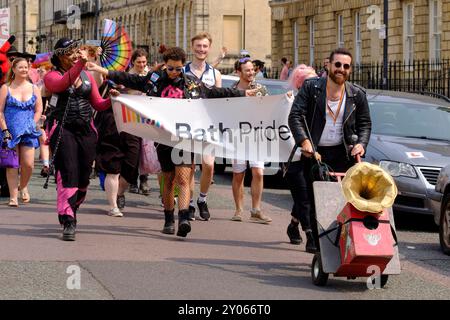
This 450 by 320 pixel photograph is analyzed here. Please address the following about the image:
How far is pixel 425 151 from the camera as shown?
1506 centimetres

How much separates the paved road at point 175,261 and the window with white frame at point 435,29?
25.0m

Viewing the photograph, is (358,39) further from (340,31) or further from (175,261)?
(175,261)

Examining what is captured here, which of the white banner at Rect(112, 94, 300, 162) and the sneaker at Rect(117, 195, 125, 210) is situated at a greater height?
the white banner at Rect(112, 94, 300, 162)

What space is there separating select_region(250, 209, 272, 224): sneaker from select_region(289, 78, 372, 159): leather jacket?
3805 mm

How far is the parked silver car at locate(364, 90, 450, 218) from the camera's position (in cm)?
1465

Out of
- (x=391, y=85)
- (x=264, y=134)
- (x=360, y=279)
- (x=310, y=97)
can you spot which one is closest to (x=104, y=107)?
(x=264, y=134)

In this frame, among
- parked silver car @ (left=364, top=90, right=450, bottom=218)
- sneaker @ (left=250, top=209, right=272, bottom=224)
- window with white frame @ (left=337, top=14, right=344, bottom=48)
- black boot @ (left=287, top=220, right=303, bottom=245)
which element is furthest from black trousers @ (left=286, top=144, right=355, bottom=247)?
window with white frame @ (left=337, top=14, right=344, bottom=48)

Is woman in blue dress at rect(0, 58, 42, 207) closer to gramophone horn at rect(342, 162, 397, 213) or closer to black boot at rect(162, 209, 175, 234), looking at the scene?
black boot at rect(162, 209, 175, 234)

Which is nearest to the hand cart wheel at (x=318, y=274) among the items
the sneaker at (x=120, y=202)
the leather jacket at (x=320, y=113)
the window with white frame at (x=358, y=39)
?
the leather jacket at (x=320, y=113)

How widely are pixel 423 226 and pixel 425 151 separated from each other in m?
0.93

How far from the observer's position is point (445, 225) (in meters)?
12.7

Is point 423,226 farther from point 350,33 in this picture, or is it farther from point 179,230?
point 350,33

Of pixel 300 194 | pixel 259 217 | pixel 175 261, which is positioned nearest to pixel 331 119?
pixel 300 194

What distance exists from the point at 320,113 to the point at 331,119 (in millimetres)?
119
